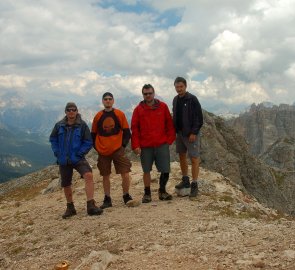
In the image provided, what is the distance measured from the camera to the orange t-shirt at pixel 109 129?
1509 centimetres

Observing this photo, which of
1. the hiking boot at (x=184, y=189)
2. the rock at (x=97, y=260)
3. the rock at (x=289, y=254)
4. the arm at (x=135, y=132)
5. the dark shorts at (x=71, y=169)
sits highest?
the arm at (x=135, y=132)

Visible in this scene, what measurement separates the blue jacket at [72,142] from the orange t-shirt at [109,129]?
2.00 feet

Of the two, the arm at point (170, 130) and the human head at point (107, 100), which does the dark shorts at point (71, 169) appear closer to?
the human head at point (107, 100)

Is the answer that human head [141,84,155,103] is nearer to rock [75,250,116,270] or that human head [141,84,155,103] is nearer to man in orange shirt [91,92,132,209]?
man in orange shirt [91,92,132,209]

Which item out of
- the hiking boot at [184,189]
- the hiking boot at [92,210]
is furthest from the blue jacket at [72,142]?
the hiking boot at [184,189]

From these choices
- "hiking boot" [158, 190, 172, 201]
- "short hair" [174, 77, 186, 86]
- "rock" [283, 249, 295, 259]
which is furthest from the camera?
"hiking boot" [158, 190, 172, 201]

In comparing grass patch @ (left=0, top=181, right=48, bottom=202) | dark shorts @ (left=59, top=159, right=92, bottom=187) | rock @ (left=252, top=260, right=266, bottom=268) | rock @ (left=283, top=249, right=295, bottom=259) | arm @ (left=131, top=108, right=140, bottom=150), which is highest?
arm @ (left=131, top=108, right=140, bottom=150)

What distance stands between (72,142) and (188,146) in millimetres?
4509

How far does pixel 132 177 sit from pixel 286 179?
83.8 ft

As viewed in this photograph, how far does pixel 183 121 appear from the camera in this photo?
51.3 feet

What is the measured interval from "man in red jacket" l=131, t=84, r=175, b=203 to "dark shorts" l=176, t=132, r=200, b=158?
1.68ft

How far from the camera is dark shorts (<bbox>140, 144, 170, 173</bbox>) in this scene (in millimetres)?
15609

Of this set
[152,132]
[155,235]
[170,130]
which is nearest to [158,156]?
[152,132]

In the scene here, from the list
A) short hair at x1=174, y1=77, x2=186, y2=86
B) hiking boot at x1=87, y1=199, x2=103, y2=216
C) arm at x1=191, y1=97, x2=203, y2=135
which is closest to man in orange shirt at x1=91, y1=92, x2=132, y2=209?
hiking boot at x1=87, y1=199, x2=103, y2=216
